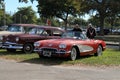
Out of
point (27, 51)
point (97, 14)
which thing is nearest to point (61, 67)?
point (27, 51)

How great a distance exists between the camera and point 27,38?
18.8 m

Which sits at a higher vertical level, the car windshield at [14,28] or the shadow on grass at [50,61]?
the car windshield at [14,28]

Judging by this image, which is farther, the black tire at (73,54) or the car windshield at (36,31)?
the car windshield at (36,31)

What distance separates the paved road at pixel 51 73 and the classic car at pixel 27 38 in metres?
4.52

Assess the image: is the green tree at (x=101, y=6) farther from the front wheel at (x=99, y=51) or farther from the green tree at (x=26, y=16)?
the green tree at (x=26, y=16)

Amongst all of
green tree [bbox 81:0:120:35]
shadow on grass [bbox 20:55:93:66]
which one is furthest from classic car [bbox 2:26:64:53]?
green tree [bbox 81:0:120:35]

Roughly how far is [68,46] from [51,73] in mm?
3149

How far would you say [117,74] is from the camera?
39.8 ft

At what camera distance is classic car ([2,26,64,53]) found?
18.5 metres

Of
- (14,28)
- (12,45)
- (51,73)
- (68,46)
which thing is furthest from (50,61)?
(14,28)

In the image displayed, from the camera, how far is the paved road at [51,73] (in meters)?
10.9

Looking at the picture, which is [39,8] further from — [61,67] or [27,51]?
[61,67]

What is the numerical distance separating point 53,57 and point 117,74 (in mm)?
4152

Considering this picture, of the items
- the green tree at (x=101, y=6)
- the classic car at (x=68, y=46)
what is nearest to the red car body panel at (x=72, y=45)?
the classic car at (x=68, y=46)
